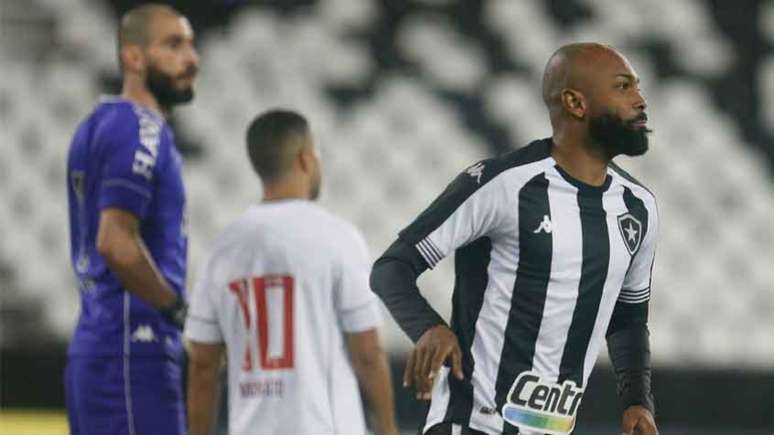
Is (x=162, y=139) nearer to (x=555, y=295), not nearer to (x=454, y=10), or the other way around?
(x=555, y=295)

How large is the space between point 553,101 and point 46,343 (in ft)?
17.6

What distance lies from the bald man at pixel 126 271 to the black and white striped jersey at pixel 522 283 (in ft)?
2.77

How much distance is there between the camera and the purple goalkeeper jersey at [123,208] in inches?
147

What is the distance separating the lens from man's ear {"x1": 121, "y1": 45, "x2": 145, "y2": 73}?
13.1 feet

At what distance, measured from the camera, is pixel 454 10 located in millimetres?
8219

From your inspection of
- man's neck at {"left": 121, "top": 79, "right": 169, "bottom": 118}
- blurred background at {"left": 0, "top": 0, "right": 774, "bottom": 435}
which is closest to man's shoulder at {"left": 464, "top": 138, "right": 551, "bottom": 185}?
man's neck at {"left": 121, "top": 79, "right": 169, "bottom": 118}

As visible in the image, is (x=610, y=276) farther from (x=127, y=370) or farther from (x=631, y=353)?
(x=127, y=370)

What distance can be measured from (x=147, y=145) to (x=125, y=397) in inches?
23.4

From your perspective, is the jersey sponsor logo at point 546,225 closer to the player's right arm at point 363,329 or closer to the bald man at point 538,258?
the bald man at point 538,258

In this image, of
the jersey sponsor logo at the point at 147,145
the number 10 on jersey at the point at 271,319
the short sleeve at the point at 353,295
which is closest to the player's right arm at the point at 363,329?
the short sleeve at the point at 353,295

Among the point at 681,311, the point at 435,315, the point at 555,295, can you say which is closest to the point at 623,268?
the point at 555,295

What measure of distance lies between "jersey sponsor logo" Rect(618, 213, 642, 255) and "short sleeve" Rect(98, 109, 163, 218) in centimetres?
116

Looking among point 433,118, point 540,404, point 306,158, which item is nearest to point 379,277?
point 540,404

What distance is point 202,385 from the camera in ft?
11.5
